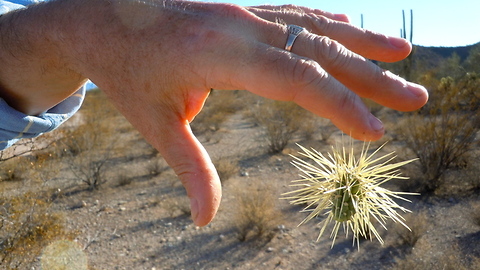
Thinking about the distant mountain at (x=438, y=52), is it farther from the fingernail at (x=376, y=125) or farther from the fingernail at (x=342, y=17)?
the fingernail at (x=376, y=125)

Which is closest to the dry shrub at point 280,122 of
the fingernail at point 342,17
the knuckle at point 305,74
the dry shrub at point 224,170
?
the dry shrub at point 224,170

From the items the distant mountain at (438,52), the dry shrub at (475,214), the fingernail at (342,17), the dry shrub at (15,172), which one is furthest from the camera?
the distant mountain at (438,52)

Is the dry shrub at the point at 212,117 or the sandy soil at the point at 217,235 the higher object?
the sandy soil at the point at 217,235

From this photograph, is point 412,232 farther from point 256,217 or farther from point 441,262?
point 256,217

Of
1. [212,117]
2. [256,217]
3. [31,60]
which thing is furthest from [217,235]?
[212,117]

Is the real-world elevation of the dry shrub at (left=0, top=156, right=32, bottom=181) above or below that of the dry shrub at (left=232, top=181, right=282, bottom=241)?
below

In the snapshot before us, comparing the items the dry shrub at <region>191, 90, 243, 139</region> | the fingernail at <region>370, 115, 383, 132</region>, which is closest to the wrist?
the fingernail at <region>370, 115, 383, 132</region>

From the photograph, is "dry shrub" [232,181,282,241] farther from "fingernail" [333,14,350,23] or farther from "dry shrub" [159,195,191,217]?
"fingernail" [333,14,350,23]

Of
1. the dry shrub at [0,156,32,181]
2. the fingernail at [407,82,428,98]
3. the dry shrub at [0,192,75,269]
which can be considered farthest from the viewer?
the dry shrub at [0,156,32,181]
